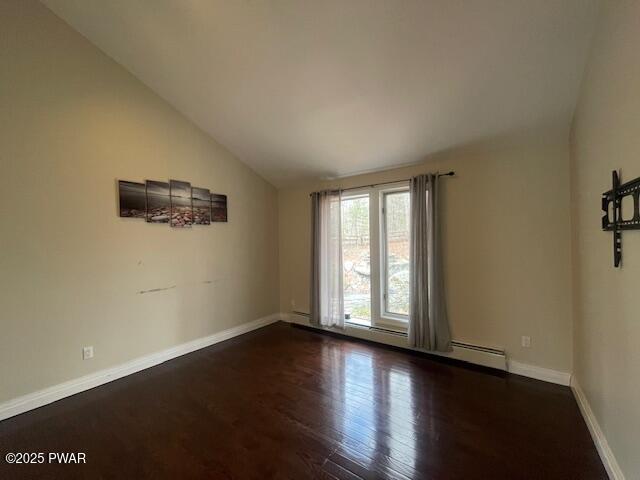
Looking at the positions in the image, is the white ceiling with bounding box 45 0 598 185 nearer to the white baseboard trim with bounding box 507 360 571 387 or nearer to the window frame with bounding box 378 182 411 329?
the window frame with bounding box 378 182 411 329

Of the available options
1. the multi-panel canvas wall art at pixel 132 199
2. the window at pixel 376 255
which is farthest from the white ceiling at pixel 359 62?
the multi-panel canvas wall art at pixel 132 199

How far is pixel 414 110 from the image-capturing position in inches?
97.1

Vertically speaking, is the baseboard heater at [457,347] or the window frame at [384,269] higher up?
the window frame at [384,269]

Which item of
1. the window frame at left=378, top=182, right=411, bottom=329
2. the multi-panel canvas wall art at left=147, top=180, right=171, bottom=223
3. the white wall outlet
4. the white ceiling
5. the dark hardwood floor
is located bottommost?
the dark hardwood floor

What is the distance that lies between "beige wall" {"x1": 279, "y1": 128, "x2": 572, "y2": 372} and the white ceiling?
1.01 ft

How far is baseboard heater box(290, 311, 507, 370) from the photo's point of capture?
2713mm

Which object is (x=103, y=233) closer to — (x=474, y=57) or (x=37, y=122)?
(x=37, y=122)

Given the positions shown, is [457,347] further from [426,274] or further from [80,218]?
[80,218]

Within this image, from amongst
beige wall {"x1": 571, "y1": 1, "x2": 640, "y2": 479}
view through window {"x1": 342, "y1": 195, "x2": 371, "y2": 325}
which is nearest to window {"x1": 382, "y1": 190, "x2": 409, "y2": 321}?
view through window {"x1": 342, "y1": 195, "x2": 371, "y2": 325}

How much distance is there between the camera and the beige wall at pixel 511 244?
2467 millimetres

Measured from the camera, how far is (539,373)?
2541 millimetres

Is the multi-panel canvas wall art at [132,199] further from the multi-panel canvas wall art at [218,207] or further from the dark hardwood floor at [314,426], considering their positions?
the dark hardwood floor at [314,426]

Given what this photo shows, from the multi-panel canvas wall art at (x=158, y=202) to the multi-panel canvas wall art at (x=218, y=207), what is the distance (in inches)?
22.6

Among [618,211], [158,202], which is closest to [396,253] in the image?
[618,211]
